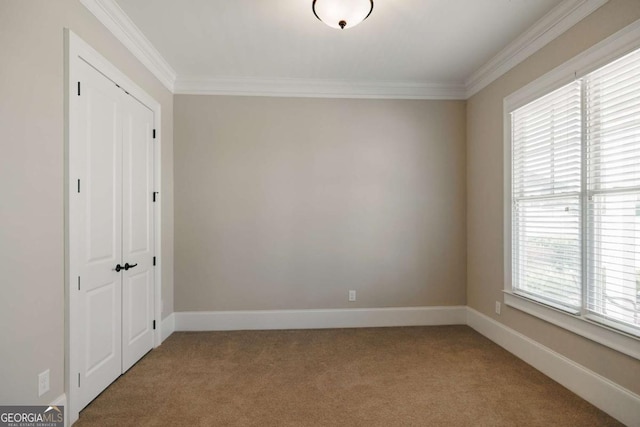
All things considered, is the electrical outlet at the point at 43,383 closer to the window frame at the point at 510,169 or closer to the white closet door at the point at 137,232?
the white closet door at the point at 137,232

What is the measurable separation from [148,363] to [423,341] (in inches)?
108

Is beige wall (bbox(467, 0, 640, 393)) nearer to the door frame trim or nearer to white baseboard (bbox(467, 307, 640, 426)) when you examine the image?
white baseboard (bbox(467, 307, 640, 426))

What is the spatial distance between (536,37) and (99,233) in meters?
3.89

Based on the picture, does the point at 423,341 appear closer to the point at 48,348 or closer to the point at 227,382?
the point at 227,382

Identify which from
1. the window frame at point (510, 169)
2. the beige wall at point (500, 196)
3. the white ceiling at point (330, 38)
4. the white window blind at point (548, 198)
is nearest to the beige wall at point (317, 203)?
the beige wall at point (500, 196)

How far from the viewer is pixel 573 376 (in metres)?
2.35

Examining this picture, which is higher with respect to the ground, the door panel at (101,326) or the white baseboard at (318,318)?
the door panel at (101,326)

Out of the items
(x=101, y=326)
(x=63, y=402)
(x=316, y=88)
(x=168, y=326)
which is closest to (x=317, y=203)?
(x=316, y=88)

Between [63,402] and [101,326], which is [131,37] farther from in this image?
[63,402]

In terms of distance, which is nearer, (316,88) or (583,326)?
(583,326)

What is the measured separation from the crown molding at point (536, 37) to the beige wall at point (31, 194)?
3.48 meters

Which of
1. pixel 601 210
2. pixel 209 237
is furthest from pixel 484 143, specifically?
pixel 209 237

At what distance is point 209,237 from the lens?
369cm

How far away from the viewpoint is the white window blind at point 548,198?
7.84ft
